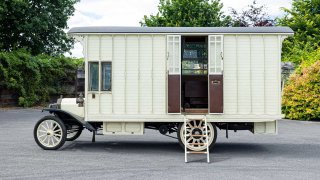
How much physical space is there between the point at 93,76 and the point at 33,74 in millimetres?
15646

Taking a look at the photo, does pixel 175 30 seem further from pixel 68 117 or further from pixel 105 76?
pixel 68 117

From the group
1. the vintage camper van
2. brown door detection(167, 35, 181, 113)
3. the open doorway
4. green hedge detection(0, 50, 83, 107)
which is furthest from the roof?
green hedge detection(0, 50, 83, 107)

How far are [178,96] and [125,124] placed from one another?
1.37 metres

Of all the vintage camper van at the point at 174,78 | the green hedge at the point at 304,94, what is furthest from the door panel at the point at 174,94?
the green hedge at the point at 304,94

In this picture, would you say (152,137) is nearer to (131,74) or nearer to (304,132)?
(131,74)

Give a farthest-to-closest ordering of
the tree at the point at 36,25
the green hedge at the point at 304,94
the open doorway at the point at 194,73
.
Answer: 1. the tree at the point at 36,25
2. the green hedge at the point at 304,94
3. the open doorway at the point at 194,73

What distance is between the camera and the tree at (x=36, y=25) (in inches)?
1193

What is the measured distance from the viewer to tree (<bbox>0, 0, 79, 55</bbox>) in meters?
30.3

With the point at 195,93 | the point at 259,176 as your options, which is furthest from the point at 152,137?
the point at 259,176

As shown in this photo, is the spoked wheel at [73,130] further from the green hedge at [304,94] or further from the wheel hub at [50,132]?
the green hedge at [304,94]

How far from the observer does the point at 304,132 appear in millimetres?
15312

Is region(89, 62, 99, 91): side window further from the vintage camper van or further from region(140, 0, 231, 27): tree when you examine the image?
region(140, 0, 231, 27): tree

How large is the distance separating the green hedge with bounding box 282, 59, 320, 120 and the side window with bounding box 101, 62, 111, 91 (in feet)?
36.7

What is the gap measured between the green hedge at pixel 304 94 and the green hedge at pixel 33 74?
12.8 metres
